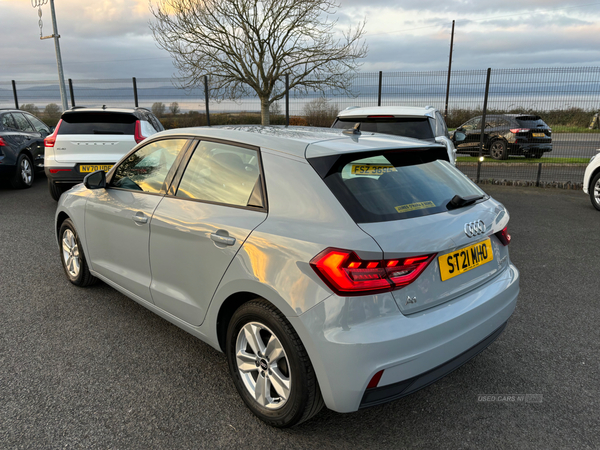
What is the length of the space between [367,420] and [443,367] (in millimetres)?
623

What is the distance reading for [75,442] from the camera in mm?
2328

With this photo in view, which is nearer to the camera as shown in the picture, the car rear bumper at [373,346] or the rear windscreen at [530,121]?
the car rear bumper at [373,346]

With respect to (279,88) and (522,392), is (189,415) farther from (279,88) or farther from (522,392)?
(279,88)

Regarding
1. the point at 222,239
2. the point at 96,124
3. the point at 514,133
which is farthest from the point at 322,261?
the point at 514,133

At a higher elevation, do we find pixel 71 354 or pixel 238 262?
pixel 238 262

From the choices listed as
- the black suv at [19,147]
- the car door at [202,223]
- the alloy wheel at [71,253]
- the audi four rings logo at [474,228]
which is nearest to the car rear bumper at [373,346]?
the audi four rings logo at [474,228]

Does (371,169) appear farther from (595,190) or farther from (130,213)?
(595,190)

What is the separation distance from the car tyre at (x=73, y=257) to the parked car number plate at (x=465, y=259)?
3.37 meters

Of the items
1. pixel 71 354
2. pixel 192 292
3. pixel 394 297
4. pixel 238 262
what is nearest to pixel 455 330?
pixel 394 297

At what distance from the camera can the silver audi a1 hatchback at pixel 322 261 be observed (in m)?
2.03

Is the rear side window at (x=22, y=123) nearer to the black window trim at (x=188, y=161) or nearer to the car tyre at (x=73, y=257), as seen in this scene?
the car tyre at (x=73, y=257)

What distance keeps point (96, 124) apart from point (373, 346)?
699cm

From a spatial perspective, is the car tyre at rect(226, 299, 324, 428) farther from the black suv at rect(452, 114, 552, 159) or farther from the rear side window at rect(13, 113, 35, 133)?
the black suv at rect(452, 114, 552, 159)

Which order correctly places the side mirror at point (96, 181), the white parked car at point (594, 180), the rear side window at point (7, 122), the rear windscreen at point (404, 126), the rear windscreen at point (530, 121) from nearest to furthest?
the side mirror at point (96, 181) < the rear windscreen at point (404, 126) < the white parked car at point (594, 180) < the rear side window at point (7, 122) < the rear windscreen at point (530, 121)
